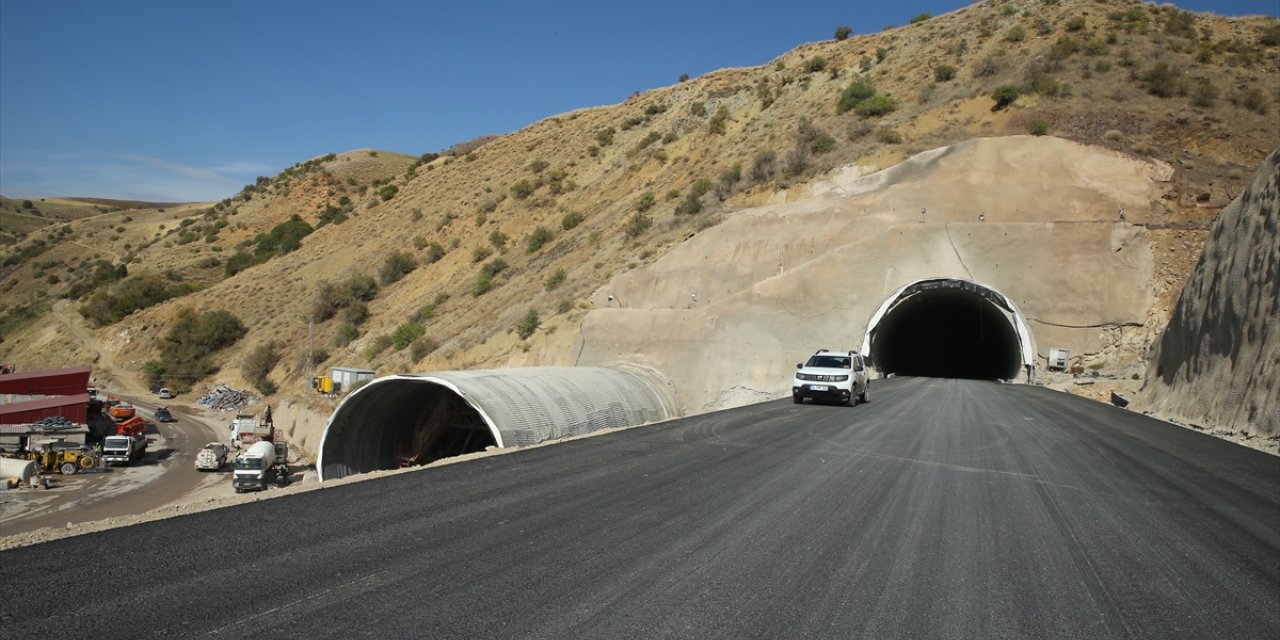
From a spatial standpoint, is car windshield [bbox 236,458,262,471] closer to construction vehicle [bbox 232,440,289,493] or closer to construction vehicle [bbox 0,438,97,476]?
construction vehicle [bbox 232,440,289,493]

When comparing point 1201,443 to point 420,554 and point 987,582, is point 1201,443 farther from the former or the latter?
point 420,554

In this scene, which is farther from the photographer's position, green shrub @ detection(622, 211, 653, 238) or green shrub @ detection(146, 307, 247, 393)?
green shrub @ detection(146, 307, 247, 393)

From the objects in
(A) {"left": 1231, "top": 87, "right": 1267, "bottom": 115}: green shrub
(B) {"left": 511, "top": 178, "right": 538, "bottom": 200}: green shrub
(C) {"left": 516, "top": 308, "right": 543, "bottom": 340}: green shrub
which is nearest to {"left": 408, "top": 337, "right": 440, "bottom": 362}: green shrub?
(C) {"left": 516, "top": 308, "right": 543, "bottom": 340}: green shrub

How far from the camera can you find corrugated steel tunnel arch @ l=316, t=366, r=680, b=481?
17.6 m

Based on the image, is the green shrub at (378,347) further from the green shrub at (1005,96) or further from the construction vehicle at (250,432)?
the green shrub at (1005,96)

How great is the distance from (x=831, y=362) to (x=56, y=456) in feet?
118

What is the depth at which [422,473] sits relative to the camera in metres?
10.4

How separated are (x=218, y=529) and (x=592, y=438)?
859cm

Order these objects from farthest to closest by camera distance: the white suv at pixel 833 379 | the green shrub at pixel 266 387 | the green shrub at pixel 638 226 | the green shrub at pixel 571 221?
the green shrub at pixel 571 221 < the green shrub at pixel 266 387 < the green shrub at pixel 638 226 < the white suv at pixel 833 379

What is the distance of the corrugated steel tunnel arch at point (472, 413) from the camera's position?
1758 cm

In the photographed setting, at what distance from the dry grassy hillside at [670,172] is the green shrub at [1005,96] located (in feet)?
0.26

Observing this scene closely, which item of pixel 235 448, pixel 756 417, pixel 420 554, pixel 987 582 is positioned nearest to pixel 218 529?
pixel 420 554

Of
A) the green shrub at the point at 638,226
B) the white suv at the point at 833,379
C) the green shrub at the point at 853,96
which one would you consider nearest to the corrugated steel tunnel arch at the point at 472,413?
the white suv at the point at 833,379

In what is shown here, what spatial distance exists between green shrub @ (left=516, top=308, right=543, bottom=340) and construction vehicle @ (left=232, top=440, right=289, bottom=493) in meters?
12.2
